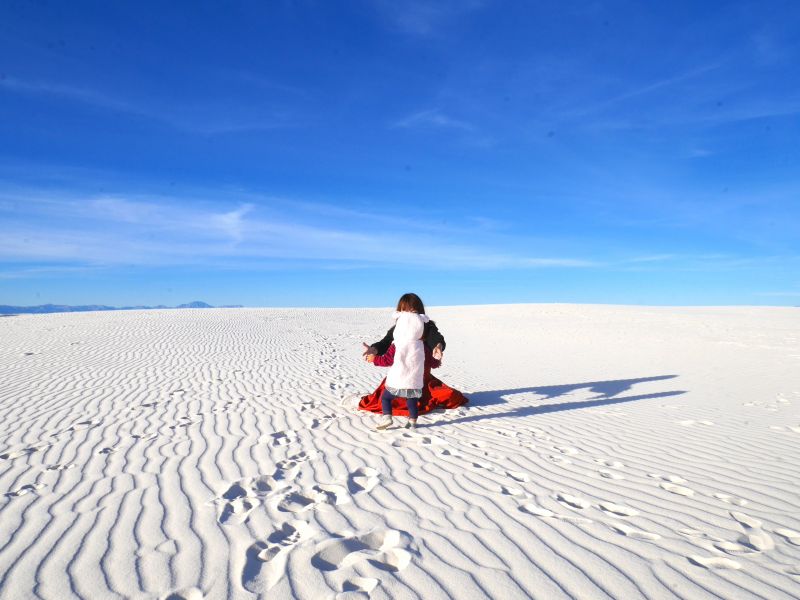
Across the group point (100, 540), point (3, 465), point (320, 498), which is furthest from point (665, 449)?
point (3, 465)

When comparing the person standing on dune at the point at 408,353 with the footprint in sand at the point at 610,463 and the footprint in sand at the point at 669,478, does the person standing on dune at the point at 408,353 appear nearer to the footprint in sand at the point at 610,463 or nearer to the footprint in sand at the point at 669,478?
the footprint in sand at the point at 610,463

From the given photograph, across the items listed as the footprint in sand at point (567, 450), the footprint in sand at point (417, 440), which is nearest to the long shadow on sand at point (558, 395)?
the footprint in sand at point (417, 440)

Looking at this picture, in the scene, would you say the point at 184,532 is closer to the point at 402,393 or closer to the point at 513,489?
the point at 513,489

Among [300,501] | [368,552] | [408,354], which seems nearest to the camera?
[368,552]

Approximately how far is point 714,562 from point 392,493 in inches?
83.7

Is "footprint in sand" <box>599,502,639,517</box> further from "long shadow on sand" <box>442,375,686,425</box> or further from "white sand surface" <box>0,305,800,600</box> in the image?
"long shadow on sand" <box>442,375,686,425</box>

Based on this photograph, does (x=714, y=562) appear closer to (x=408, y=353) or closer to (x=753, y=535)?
(x=753, y=535)

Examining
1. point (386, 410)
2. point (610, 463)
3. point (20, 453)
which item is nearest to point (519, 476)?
point (610, 463)

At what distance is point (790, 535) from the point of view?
3.12 metres

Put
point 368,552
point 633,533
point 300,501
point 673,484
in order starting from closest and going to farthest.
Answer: point 368,552 → point 633,533 → point 300,501 → point 673,484

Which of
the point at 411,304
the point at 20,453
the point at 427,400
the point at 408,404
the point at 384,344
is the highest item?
the point at 411,304

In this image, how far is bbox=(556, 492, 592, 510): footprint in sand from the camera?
11.5 ft

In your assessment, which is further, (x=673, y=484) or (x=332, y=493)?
(x=673, y=484)

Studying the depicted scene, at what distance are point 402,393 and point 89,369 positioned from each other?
8.93m
